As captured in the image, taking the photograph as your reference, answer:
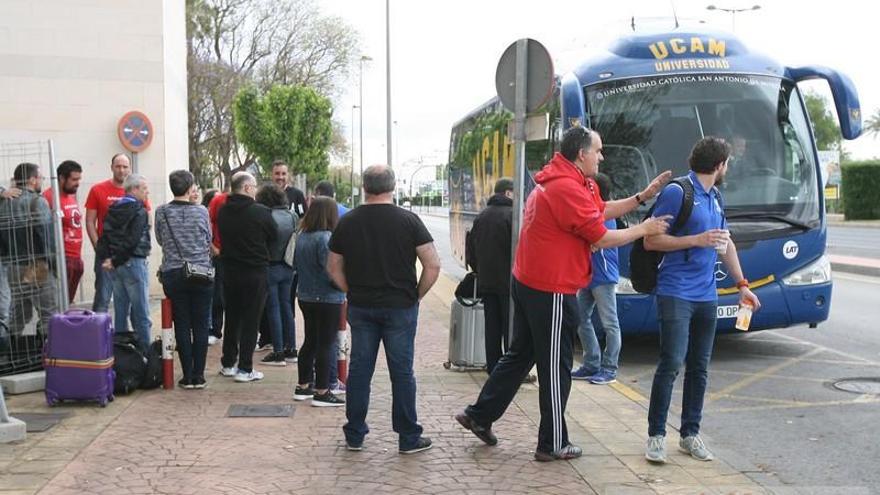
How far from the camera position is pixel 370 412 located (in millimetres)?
6902

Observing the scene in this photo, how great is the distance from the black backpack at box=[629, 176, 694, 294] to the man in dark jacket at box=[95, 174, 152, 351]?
4290mm

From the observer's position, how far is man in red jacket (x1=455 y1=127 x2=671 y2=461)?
5.25 m

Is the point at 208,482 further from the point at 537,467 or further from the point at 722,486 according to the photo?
the point at 722,486

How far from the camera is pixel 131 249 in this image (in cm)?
768

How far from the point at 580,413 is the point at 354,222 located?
2.49 meters

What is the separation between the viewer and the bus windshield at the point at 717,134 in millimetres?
9250

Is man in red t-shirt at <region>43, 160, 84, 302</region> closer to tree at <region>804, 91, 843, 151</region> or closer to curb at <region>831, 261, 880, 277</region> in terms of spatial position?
curb at <region>831, 261, 880, 277</region>

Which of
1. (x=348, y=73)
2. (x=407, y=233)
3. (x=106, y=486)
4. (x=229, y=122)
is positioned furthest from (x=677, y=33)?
(x=348, y=73)

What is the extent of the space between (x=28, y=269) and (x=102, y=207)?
4.06ft

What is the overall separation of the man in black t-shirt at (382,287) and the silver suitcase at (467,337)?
2609 millimetres

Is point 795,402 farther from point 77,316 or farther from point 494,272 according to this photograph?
point 77,316

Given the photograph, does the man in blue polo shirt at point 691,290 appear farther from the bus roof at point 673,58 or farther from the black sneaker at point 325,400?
the bus roof at point 673,58

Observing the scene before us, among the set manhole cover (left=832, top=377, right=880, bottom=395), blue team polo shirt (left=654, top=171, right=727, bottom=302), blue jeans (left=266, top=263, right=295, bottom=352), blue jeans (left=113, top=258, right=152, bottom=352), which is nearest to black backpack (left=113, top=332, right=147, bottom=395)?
blue jeans (left=113, top=258, right=152, bottom=352)

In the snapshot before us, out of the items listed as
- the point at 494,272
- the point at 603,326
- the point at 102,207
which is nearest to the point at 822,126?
the point at 603,326
